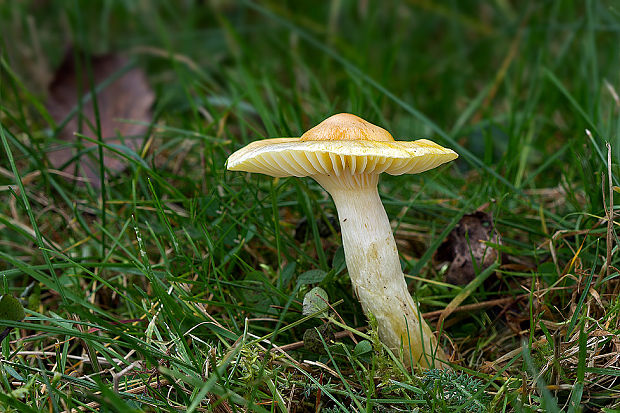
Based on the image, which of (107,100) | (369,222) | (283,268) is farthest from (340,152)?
(107,100)

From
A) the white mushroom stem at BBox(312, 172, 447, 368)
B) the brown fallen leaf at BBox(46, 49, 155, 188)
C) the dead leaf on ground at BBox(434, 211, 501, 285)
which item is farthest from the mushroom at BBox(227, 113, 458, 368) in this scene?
the brown fallen leaf at BBox(46, 49, 155, 188)

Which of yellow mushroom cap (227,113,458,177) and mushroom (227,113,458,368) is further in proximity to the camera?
mushroom (227,113,458,368)

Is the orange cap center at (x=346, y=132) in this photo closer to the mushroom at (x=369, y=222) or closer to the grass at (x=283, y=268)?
the mushroom at (x=369, y=222)

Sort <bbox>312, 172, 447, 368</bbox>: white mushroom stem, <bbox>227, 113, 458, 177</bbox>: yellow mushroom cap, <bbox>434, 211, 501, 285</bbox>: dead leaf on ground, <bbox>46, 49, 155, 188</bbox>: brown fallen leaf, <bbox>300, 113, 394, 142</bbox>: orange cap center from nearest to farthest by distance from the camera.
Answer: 1. <bbox>227, 113, 458, 177</bbox>: yellow mushroom cap
2. <bbox>300, 113, 394, 142</bbox>: orange cap center
3. <bbox>312, 172, 447, 368</bbox>: white mushroom stem
4. <bbox>434, 211, 501, 285</bbox>: dead leaf on ground
5. <bbox>46, 49, 155, 188</bbox>: brown fallen leaf

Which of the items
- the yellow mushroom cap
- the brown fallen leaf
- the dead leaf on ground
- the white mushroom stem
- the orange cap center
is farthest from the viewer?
the brown fallen leaf

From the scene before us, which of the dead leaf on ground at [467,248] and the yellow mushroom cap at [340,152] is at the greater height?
the yellow mushroom cap at [340,152]

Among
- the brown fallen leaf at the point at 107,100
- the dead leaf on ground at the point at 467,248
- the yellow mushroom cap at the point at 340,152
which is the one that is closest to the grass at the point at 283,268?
the dead leaf on ground at the point at 467,248

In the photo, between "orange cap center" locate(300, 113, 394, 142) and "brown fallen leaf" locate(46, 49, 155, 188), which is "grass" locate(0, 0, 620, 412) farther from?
"orange cap center" locate(300, 113, 394, 142)
